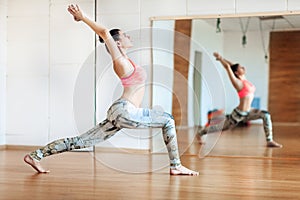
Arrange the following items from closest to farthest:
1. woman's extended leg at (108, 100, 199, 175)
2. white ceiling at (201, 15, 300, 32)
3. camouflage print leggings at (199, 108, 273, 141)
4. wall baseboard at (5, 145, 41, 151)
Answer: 1. woman's extended leg at (108, 100, 199, 175)
2. white ceiling at (201, 15, 300, 32)
3. camouflage print leggings at (199, 108, 273, 141)
4. wall baseboard at (5, 145, 41, 151)

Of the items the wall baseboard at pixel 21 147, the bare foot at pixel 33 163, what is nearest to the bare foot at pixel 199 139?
the wall baseboard at pixel 21 147

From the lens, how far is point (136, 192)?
306 cm

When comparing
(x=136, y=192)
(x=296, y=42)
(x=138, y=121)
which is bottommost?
(x=136, y=192)

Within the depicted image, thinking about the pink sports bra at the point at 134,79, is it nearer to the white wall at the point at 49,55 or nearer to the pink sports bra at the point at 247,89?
the white wall at the point at 49,55

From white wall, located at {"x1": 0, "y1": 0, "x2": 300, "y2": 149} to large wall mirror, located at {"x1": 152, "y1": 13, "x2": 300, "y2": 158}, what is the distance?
0.22 metres

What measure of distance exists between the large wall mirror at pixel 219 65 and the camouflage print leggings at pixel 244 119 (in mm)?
88

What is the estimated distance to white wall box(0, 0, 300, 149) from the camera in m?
5.37

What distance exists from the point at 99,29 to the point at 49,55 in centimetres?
221

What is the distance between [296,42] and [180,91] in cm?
153

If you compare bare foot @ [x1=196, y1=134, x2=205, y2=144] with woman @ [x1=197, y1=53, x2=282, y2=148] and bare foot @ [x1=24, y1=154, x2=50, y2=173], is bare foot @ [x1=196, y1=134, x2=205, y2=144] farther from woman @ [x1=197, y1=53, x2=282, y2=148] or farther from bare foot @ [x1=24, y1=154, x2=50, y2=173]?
bare foot @ [x1=24, y1=154, x2=50, y2=173]

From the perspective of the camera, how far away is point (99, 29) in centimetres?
354

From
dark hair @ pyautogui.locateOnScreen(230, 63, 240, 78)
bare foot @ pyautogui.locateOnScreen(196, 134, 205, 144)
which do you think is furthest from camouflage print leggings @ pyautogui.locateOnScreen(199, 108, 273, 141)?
dark hair @ pyautogui.locateOnScreen(230, 63, 240, 78)

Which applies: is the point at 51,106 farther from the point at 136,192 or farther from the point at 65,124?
the point at 136,192

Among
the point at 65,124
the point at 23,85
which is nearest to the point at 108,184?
the point at 65,124
